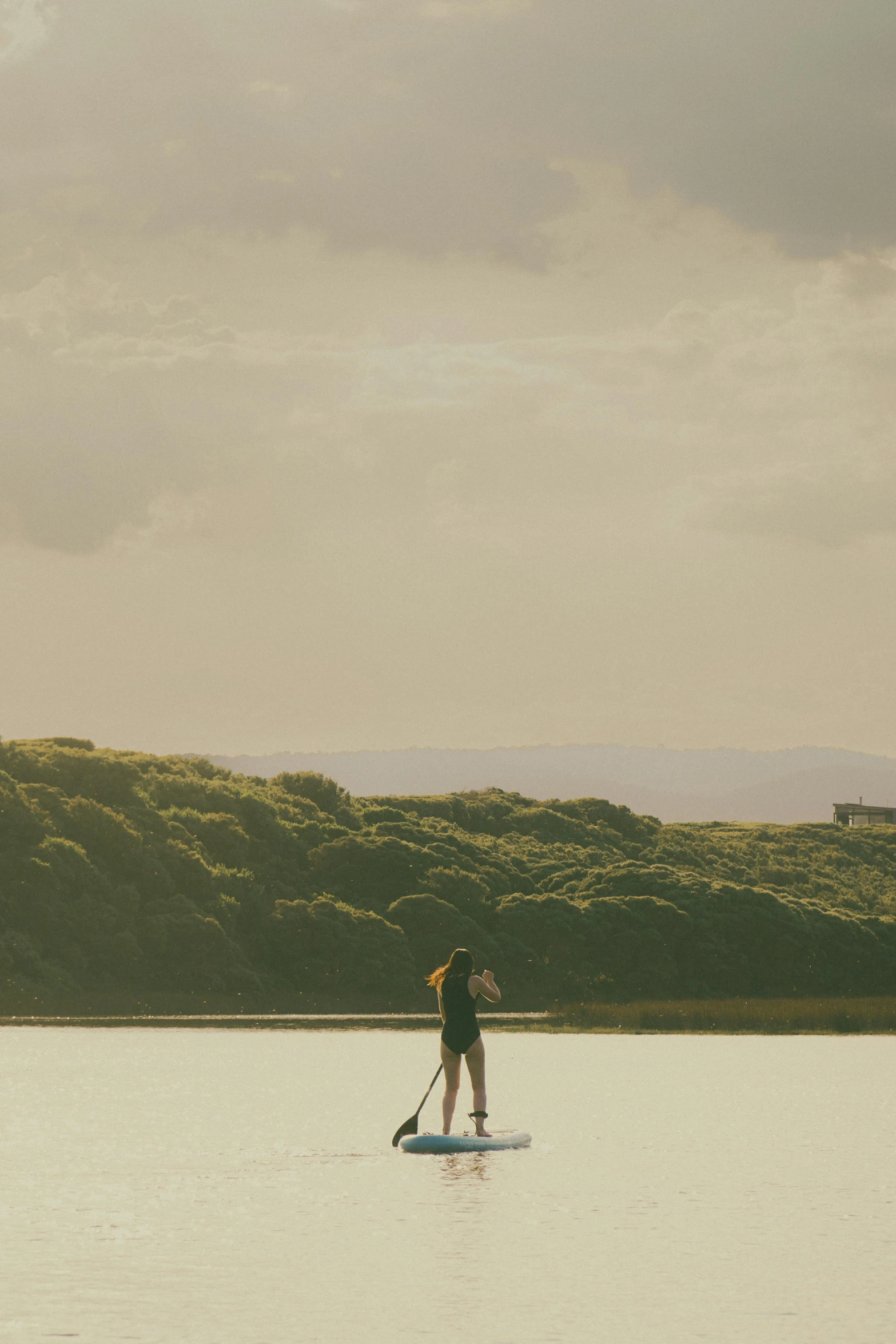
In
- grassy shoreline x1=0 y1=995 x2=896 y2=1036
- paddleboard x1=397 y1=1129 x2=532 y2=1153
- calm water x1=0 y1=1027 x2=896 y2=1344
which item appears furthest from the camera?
grassy shoreline x1=0 y1=995 x2=896 y2=1036

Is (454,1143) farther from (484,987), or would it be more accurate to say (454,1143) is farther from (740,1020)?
(740,1020)

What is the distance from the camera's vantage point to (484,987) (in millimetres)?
22406

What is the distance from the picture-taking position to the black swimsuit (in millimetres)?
22516

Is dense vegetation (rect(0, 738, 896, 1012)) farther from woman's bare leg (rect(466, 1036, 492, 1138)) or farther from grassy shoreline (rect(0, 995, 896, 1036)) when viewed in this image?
woman's bare leg (rect(466, 1036, 492, 1138))

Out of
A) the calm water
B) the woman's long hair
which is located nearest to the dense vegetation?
the calm water

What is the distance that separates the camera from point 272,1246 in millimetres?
14633

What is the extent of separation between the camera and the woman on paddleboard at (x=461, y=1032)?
2230 centimetres

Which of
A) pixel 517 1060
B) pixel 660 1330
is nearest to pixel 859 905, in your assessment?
pixel 517 1060

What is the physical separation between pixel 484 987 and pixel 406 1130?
1816mm

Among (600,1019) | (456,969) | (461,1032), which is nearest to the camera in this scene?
(461,1032)

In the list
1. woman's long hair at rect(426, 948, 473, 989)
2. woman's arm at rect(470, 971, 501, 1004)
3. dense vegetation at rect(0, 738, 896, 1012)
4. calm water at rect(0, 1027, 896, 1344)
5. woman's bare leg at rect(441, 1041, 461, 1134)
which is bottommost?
calm water at rect(0, 1027, 896, 1344)

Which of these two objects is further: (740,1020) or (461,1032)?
(740,1020)

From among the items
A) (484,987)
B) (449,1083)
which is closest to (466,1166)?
(449,1083)

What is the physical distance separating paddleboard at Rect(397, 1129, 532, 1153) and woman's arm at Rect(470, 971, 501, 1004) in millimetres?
1523
